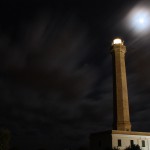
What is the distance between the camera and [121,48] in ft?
219

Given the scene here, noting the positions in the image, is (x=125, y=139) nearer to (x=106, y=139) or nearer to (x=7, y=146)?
(x=106, y=139)

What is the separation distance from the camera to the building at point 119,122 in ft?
163

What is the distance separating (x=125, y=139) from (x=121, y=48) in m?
25.3

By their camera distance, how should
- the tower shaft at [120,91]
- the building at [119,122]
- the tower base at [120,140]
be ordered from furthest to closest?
the tower shaft at [120,91] → the building at [119,122] → the tower base at [120,140]

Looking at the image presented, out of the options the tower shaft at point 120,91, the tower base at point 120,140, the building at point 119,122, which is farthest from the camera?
the tower shaft at point 120,91

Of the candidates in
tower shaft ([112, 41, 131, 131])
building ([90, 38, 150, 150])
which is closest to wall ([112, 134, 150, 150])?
building ([90, 38, 150, 150])

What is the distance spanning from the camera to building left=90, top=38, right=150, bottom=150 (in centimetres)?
4956

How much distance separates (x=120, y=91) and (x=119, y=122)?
7323 mm

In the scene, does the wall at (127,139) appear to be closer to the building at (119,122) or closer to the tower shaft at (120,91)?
the building at (119,122)

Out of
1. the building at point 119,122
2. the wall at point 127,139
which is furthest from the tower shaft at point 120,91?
the wall at point 127,139

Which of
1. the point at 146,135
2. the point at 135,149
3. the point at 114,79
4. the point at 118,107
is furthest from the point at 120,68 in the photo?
the point at 135,149

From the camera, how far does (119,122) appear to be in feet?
194

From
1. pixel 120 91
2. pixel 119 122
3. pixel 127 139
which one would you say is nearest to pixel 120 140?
pixel 127 139

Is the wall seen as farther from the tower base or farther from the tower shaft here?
the tower shaft
